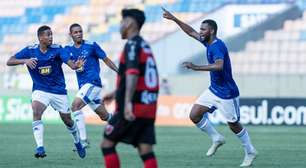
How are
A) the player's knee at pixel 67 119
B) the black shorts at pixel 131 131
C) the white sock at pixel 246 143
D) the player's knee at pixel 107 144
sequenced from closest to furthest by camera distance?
the black shorts at pixel 131 131 → the player's knee at pixel 107 144 → the white sock at pixel 246 143 → the player's knee at pixel 67 119

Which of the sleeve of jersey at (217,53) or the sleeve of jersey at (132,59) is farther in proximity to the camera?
the sleeve of jersey at (217,53)

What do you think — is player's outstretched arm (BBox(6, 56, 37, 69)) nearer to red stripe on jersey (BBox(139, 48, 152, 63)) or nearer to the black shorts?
the black shorts

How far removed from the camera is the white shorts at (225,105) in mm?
14820

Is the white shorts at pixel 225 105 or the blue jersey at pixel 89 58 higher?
the blue jersey at pixel 89 58

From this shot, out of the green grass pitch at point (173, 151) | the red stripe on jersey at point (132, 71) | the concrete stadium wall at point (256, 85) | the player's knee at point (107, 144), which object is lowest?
the concrete stadium wall at point (256, 85)

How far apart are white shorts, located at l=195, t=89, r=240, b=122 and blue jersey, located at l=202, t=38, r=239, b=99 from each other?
2.8 inches

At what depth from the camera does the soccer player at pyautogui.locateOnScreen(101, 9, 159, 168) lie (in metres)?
9.68

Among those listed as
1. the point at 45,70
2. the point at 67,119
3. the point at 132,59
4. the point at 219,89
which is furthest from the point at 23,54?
the point at 132,59

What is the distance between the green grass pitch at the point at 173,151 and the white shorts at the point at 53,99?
2.67 ft

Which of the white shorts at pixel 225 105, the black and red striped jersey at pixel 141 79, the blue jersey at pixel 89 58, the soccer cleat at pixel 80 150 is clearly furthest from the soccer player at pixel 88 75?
the black and red striped jersey at pixel 141 79

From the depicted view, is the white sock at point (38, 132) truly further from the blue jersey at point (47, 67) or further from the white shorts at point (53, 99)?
the blue jersey at point (47, 67)

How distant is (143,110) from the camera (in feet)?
32.3

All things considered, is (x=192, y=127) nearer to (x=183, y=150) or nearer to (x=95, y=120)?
(x=95, y=120)

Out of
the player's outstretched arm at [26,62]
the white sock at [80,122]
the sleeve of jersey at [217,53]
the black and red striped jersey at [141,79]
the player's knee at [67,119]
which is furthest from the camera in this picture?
the white sock at [80,122]
